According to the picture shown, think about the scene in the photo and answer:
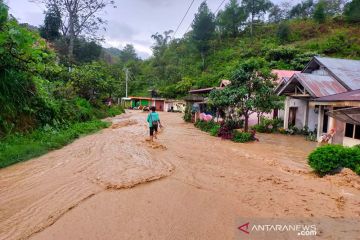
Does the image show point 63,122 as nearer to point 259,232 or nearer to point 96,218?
point 96,218

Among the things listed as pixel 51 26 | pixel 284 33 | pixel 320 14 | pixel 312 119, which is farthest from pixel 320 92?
pixel 320 14

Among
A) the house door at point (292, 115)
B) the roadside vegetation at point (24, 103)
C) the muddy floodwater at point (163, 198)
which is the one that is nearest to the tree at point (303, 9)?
the house door at point (292, 115)

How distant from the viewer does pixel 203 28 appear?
57469 mm

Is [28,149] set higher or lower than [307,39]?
lower

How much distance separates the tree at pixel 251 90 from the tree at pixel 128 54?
8033 centimetres

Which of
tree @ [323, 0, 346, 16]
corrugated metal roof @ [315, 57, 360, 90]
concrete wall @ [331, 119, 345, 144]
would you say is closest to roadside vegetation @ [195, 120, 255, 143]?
concrete wall @ [331, 119, 345, 144]

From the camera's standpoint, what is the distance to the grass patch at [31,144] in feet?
27.4

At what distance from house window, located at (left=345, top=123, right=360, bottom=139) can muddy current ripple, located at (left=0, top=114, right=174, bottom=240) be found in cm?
929

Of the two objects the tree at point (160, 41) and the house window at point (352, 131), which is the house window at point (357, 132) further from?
the tree at point (160, 41)

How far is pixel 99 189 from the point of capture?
245 inches

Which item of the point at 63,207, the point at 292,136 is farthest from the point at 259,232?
the point at 292,136

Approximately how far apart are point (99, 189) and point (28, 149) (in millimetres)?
4458

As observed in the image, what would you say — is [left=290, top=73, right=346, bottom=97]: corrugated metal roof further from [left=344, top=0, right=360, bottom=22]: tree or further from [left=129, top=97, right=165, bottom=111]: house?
[left=344, top=0, right=360, bottom=22]: tree

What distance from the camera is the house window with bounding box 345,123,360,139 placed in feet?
42.1
